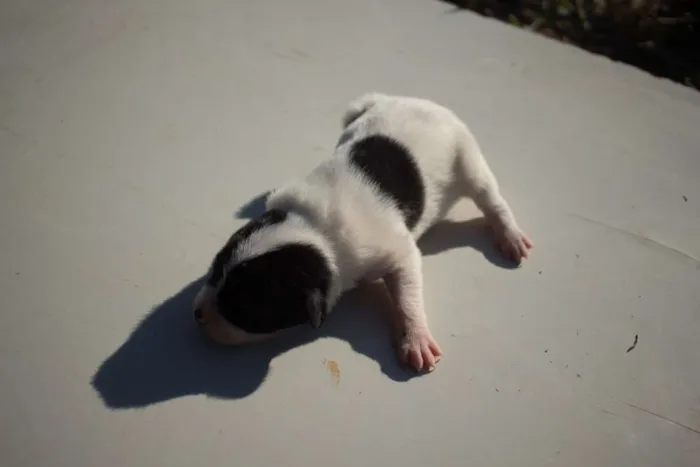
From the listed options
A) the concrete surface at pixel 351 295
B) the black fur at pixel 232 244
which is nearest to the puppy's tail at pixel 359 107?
the concrete surface at pixel 351 295

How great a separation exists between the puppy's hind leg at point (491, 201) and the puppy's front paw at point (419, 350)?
0.61 metres

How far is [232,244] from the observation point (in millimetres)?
2184

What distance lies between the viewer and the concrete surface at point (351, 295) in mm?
2115

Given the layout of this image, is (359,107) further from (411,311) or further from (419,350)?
(419,350)

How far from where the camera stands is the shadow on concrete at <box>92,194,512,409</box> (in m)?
2.17

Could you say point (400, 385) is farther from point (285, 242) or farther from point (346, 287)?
point (285, 242)

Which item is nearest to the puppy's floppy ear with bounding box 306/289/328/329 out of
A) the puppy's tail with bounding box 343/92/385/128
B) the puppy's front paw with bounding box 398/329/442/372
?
the puppy's front paw with bounding box 398/329/442/372

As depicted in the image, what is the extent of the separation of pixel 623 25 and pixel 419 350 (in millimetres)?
3304

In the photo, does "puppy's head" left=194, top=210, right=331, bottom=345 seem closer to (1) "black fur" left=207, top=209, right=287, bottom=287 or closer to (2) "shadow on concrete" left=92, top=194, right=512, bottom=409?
(1) "black fur" left=207, top=209, right=287, bottom=287

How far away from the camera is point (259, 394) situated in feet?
7.18

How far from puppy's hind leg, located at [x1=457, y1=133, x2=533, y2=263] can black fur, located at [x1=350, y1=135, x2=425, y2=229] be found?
0.29m

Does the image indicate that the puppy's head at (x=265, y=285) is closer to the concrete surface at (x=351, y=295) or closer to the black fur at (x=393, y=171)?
the concrete surface at (x=351, y=295)

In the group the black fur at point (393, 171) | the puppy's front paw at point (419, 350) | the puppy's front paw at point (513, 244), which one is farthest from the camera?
the puppy's front paw at point (513, 244)

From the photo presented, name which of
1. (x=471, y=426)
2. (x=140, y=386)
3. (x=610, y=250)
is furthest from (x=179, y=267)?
(x=610, y=250)
